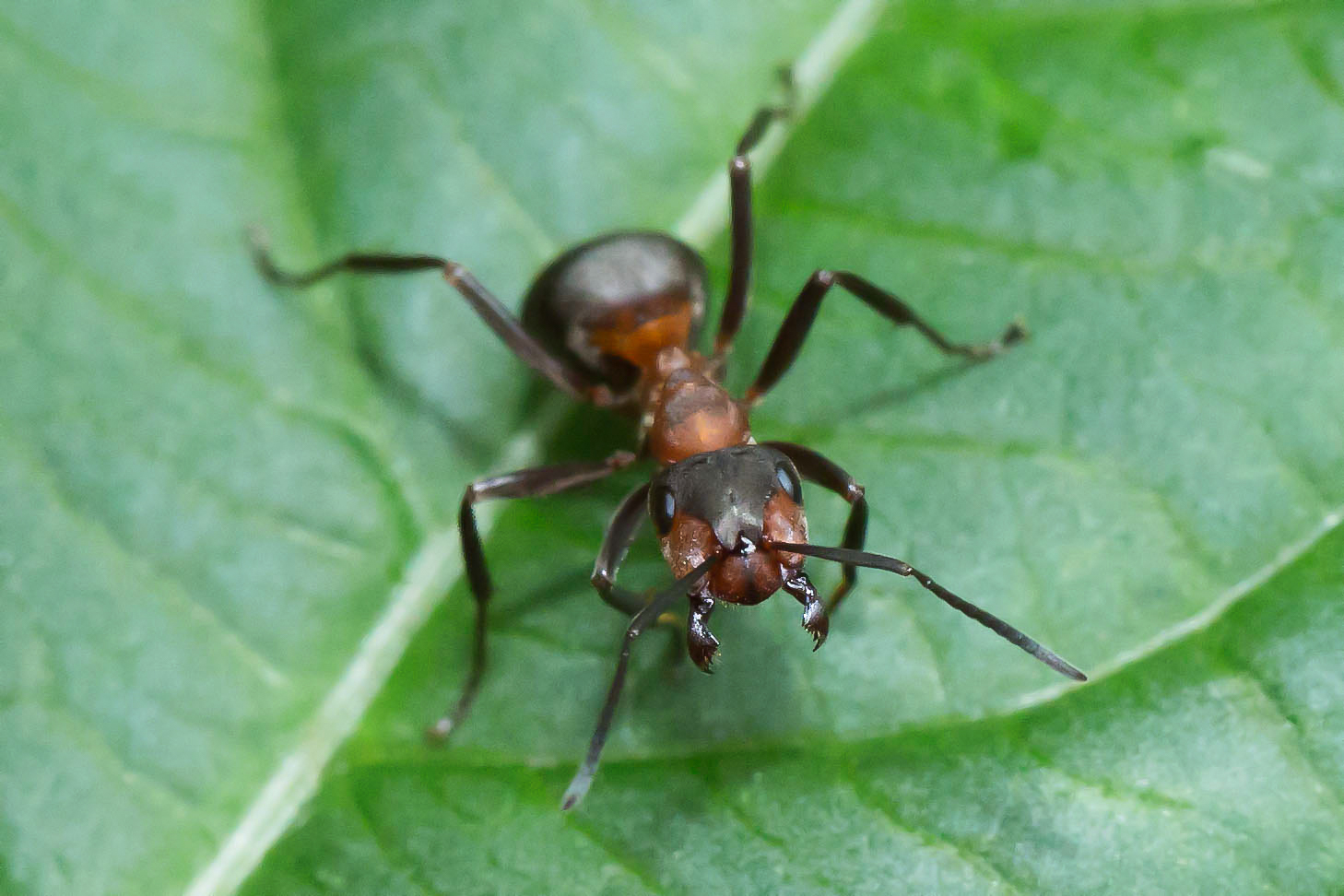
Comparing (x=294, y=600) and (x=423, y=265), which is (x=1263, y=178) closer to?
(x=423, y=265)

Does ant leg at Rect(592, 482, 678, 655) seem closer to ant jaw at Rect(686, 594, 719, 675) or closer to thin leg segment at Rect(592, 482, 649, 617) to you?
thin leg segment at Rect(592, 482, 649, 617)

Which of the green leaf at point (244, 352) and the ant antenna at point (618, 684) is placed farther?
the green leaf at point (244, 352)

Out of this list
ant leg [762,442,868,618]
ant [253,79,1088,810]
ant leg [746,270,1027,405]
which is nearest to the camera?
ant [253,79,1088,810]

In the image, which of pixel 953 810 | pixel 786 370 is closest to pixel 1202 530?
pixel 953 810

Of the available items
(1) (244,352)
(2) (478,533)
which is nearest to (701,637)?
(2) (478,533)

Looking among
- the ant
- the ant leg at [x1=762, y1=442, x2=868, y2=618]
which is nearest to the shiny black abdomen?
the ant

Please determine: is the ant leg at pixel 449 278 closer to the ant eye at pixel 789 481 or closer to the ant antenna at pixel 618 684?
the ant eye at pixel 789 481

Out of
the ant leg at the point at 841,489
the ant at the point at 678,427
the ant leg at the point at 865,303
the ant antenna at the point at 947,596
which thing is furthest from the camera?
the ant leg at the point at 865,303

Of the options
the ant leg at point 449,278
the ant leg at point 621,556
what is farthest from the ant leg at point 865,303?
the ant leg at point 449,278

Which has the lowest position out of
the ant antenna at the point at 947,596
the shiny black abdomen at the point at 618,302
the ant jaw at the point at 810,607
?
the ant antenna at the point at 947,596
